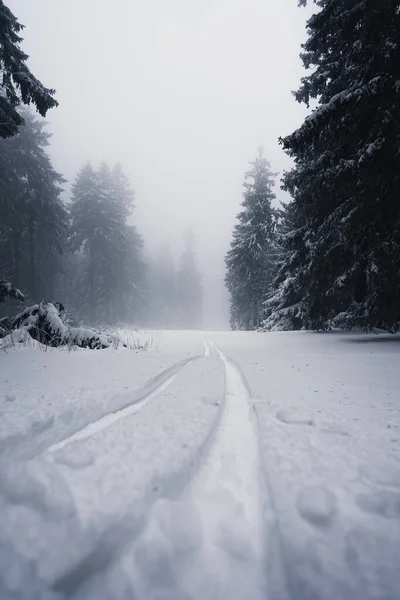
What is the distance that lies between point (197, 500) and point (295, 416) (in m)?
1.25

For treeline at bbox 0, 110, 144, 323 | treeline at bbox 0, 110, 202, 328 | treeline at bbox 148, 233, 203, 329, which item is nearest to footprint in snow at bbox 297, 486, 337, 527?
treeline at bbox 0, 110, 202, 328

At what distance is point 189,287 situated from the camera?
1986 inches

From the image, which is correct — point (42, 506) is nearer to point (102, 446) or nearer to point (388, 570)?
point (102, 446)

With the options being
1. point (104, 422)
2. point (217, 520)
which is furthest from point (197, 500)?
point (104, 422)

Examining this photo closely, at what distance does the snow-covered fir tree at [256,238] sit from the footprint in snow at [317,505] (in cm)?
2194

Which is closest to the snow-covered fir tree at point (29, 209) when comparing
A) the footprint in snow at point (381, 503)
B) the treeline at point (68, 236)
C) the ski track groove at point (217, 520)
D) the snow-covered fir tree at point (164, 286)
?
the treeline at point (68, 236)

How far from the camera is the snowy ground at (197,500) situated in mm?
939

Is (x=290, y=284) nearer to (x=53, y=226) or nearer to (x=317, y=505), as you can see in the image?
(x=317, y=505)

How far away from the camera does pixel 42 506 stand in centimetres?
121

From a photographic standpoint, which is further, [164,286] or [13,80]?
[164,286]

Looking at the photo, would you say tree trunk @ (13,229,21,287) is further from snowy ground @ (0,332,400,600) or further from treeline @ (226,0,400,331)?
snowy ground @ (0,332,400,600)

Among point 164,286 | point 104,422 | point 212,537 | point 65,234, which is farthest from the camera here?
point 164,286

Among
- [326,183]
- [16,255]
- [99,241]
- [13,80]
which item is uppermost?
[99,241]

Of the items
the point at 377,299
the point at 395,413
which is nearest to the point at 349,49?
the point at 377,299
